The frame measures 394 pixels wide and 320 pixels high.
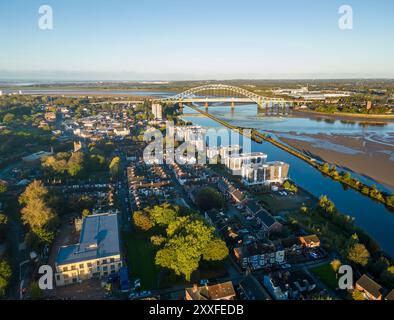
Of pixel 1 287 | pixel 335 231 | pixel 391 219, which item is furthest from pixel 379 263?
pixel 1 287

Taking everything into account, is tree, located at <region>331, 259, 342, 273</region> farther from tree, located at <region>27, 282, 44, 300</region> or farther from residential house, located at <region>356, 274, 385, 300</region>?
tree, located at <region>27, 282, 44, 300</region>

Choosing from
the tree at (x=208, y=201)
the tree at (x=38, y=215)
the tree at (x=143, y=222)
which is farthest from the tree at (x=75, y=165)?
the tree at (x=208, y=201)

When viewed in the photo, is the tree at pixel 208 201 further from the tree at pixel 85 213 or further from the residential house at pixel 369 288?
the residential house at pixel 369 288

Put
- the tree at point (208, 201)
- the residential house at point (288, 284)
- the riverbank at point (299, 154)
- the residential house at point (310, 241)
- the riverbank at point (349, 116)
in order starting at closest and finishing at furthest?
the residential house at point (288, 284), the residential house at point (310, 241), the tree at point (208, 201), the riverbank at point (299, 154), the riverbank at point (349, 116)

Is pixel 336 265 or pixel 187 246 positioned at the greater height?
pixel 187 246

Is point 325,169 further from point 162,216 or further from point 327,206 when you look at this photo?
point 162,216

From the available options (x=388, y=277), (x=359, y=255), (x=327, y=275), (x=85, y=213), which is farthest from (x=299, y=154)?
(x=85, y=213)

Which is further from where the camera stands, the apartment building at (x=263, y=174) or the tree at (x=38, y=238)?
the apartment building at (x=263, y=174)

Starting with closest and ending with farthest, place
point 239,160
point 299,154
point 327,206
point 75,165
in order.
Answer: point 327,206 < point 75,165 < point 239,160 < point 299,154
